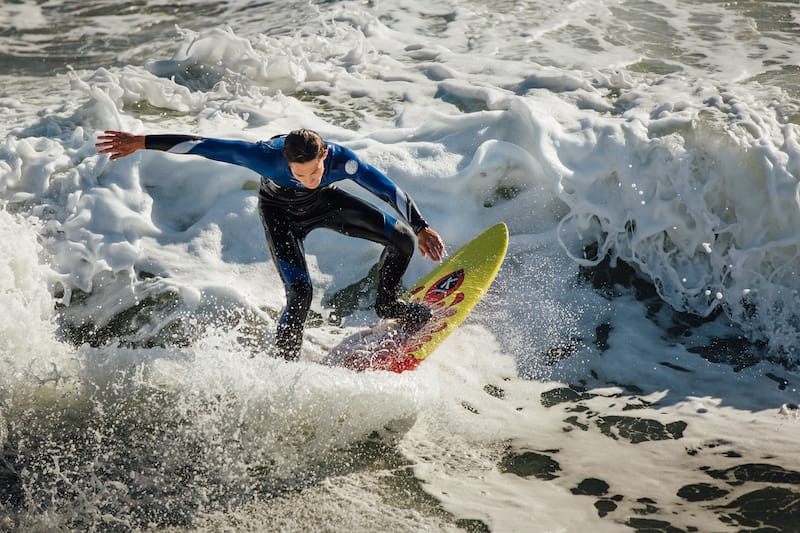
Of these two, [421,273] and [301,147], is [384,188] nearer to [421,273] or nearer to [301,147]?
[301,147]

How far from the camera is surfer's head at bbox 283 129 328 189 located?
13.1ft

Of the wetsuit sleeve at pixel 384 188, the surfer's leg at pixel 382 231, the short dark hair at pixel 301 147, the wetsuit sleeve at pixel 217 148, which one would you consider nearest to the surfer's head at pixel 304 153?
the short dark hair at pixel 301 147

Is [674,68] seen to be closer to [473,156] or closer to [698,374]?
[473,156]

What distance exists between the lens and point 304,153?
158 inches

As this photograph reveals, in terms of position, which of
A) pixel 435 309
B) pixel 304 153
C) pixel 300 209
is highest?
pixel 304 153

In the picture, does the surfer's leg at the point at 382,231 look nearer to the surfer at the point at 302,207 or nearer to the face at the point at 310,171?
the surfer at the point at 302,207

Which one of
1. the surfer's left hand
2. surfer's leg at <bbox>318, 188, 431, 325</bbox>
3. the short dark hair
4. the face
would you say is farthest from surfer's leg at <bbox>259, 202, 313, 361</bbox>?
the surfer's left hand

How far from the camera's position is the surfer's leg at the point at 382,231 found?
4695 mm

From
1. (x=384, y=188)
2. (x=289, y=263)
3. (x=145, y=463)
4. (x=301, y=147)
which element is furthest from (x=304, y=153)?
(x=145, y=463)

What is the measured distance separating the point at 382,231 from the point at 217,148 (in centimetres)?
112

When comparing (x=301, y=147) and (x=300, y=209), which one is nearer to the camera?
(x=301, y=147)

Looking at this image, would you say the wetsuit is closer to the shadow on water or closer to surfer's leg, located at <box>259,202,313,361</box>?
surfer's leg, located at <box>259,202,313,361</box>

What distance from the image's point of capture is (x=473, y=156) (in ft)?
22.6

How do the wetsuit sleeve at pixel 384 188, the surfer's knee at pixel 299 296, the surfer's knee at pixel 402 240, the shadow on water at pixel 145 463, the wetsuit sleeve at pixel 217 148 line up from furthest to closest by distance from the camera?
the surfer's knee at pixel 402 240
the surfer's knee at pixel 299 296
the wetsuit sleeve at pixel 384 188
the wetsuit sleeve at pixel 217 148
the shadow on water at pixel 145 463
